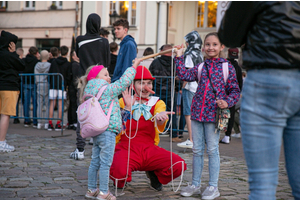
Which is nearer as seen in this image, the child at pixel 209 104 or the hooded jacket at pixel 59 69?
the child at pixel 209 104

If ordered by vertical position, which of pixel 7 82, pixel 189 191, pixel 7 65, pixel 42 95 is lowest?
pixel 189 191

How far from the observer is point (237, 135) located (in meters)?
9.44

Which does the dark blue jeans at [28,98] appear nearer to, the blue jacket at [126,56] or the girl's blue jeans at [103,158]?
the blue jacket at [126,56]

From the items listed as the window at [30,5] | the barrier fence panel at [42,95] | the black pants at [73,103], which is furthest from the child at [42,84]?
the window at [30,5]

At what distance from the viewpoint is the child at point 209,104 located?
13.0 feet

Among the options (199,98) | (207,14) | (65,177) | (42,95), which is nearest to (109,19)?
(207,14)

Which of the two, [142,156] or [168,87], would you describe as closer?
[142,156]

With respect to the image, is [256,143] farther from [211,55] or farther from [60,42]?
[60,42]

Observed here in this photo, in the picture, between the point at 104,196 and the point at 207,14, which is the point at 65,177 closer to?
the point at 104,196

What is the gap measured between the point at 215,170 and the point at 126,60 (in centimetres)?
245

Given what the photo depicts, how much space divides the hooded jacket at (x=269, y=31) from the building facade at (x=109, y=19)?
20767 mm

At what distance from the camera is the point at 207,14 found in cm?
2347

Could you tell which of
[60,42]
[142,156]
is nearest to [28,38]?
[60,42]

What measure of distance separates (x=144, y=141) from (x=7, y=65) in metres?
3.60
